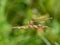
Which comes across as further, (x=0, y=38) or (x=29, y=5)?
(x=29, y=5)

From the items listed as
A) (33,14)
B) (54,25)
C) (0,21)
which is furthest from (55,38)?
(0,21)

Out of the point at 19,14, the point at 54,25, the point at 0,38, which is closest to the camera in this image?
the point at 0,38

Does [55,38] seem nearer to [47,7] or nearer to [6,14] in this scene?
[47,7]

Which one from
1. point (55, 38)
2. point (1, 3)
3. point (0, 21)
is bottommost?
point (55, 38)

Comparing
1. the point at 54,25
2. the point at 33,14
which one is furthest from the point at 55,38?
the point at 33,14

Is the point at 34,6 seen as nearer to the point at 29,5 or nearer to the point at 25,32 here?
the point at 29,5

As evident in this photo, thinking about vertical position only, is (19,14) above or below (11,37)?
above

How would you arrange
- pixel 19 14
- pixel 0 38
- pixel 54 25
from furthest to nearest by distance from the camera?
pixel 19 14 → pixel 54 25 → pixel 0 38
